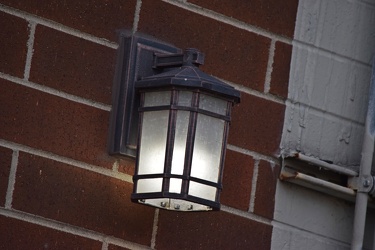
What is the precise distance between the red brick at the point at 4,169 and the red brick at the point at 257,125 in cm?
69

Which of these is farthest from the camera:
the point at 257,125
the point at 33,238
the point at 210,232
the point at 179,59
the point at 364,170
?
the point at 364,170

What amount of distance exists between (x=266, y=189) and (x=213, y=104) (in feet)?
1.80

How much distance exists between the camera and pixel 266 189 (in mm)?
3436

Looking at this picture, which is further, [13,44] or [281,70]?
[281,70]

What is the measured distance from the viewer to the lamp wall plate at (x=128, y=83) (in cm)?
311

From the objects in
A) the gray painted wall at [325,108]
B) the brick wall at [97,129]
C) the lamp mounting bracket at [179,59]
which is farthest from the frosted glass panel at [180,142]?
the gray painted wall at [325,108]

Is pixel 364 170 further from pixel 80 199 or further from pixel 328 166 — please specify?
pixel 80 199

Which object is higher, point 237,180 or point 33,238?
point 237,180

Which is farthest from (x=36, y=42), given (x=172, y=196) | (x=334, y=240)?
(x=334, y=240)

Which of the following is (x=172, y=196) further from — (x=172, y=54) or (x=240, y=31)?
(x=240, y=31)

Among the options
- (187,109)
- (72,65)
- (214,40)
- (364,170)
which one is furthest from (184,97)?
(364,170)

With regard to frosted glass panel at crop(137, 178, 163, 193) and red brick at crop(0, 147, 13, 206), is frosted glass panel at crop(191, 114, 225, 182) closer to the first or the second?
frosted glass panel at crop(137, 178, 163, 193)

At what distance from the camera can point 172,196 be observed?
2.88 meters

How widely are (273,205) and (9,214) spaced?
857 millimetres
